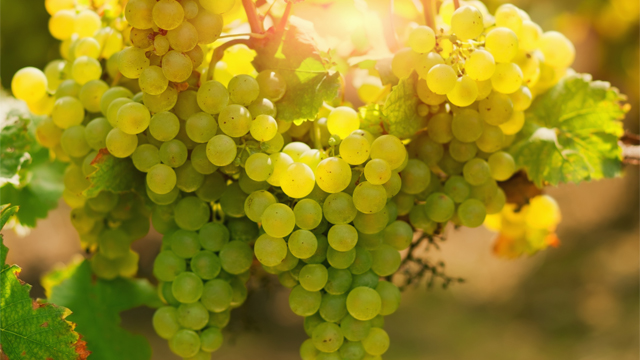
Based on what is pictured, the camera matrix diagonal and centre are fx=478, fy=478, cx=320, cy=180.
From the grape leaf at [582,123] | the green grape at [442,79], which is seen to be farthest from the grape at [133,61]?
the grape leaf at [582,123]

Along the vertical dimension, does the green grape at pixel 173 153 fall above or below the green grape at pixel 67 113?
above

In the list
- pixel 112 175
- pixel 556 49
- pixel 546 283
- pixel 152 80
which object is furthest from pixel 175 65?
pixel 546 283

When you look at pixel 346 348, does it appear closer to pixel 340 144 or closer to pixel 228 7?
pixel 340 144

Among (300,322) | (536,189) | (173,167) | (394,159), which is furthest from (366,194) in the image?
(300,322)

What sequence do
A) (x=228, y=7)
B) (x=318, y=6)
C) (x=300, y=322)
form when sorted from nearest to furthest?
(x=228, y=7)
(x=318, y=6)
(x=300, y=322)

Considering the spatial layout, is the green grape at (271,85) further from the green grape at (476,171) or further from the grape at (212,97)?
the green grape at (476,171)

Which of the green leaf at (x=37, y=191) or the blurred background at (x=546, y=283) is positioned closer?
the green leaf at (x=37, y=191)
